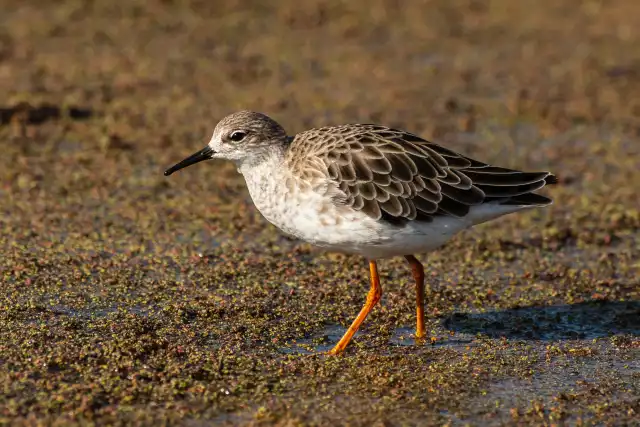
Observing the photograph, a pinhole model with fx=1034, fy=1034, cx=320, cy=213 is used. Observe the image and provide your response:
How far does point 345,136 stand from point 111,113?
6.65 m

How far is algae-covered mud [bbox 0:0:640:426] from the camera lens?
782cm

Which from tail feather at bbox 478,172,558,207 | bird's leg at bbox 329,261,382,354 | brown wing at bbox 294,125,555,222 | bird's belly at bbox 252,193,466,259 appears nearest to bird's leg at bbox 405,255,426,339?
bird's leg at bbox 329,261,382,354

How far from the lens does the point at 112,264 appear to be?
10.3 meters

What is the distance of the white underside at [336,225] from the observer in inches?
336

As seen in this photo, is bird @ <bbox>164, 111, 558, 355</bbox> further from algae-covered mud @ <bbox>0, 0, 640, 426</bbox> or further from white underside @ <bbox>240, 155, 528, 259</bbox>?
algae-covered mud @ <bbox>0, 0, 640, 426</bbox>

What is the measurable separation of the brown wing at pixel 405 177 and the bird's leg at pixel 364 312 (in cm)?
76

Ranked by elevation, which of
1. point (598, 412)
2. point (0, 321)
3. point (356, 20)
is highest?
point (356, 20)

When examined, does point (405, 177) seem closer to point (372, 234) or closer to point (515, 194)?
point (372, 234)

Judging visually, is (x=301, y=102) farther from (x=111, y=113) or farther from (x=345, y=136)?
(x=345, y=136)

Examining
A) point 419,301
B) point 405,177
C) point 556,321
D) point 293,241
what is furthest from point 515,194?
point 293,241

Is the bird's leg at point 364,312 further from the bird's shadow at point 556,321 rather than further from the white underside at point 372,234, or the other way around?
the bird's shadow at point 556,321

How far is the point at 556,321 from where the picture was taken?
960cm

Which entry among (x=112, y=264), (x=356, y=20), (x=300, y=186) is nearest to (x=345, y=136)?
(x=300, y=186)

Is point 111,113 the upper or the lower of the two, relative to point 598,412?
upper
